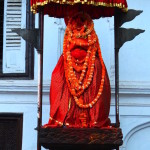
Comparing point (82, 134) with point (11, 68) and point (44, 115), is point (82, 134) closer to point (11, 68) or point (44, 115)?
point (44, 115)

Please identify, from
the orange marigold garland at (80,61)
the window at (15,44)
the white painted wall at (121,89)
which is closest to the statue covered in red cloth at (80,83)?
the orange marigold garland at (80,61)

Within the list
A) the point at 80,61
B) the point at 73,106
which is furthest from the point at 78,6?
the point at 73,106

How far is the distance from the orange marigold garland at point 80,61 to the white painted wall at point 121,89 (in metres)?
1.00

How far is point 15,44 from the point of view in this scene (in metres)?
7.11

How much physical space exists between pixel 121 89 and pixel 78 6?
1.33m

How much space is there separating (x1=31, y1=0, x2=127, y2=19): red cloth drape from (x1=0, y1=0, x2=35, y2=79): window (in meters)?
0.90

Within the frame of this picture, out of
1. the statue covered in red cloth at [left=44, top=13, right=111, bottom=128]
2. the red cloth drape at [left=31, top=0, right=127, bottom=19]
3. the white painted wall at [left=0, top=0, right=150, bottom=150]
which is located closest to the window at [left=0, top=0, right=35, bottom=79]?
the white painted wall at [left=0, top=0, right=150, bottom=150]

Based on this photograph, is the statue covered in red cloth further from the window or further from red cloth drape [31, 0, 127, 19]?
the window

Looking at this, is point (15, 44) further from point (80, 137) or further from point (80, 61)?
point (80, 137)

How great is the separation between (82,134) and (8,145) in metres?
1.64

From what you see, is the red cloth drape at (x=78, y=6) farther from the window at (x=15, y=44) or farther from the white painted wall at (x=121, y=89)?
the window at (x=15, y=44)

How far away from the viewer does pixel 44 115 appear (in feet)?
22.4

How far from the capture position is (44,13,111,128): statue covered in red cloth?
18.9ft

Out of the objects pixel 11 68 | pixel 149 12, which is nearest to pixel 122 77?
pixel 149 12
